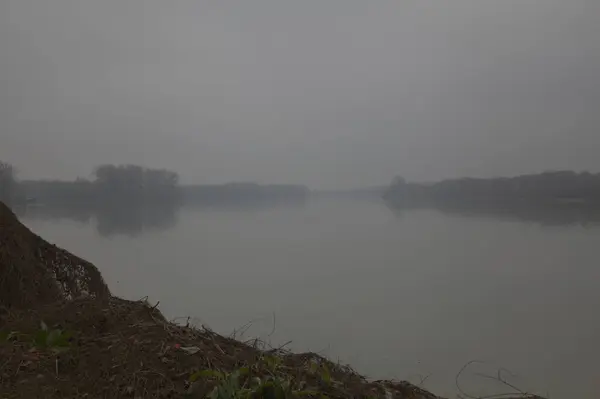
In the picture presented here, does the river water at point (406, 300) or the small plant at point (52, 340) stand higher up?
the small plant at point (52, 340)

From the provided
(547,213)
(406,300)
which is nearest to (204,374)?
(406,300)

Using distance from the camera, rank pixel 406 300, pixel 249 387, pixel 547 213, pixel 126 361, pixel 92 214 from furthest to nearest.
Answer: pixel 92 214
pixel 547 213
pixel 406 300
pixel 126 361
pixel 249 387

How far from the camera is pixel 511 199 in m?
50.7

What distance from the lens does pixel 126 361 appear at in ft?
7.05

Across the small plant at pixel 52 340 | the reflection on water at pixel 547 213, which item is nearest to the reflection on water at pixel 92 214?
the reflection on water at pixel 547 213

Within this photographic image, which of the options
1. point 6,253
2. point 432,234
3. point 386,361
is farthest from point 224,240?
point 6,253

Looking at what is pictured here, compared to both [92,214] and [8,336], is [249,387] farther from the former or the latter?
[92,214]

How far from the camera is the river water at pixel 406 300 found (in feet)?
19.1

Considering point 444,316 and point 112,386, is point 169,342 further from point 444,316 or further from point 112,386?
point 444,316

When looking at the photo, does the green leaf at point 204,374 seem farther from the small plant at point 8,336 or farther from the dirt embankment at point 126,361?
the small plant at point 8,336

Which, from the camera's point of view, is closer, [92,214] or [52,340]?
[52,340]

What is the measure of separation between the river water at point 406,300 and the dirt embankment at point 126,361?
311 centimetres

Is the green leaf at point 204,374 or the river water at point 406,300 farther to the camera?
the river water at point 406,300

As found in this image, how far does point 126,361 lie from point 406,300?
8.00 metres
